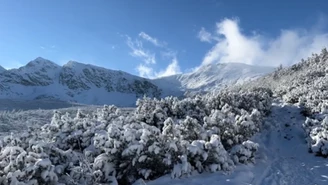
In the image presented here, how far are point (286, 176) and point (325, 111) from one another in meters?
11.2

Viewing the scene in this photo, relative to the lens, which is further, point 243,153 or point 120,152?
point 243,153

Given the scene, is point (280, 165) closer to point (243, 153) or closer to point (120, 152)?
point (243, 153)

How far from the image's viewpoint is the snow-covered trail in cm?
1073

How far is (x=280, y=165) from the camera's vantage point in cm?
1449

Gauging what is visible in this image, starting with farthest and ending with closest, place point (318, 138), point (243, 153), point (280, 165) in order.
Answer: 1. point (318, 138)
2. point (280, 165)
3. point (243, 153)

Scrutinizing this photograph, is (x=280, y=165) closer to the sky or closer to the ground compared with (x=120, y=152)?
closer to the ground

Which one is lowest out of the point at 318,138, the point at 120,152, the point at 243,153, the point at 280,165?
the point at 280,165

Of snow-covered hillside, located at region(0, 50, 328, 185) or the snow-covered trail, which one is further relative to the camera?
the snow-covered trail

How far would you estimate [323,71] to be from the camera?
3969cm

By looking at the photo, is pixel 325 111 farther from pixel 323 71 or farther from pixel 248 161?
pixel 323 71

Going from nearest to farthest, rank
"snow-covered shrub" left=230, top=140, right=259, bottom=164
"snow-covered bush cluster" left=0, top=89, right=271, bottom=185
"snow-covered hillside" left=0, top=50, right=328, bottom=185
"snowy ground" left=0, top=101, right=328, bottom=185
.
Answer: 1. "snow-covered bush cluster" left=0, top=89, right=271, bottom=185
2. "snow-covered hillside" left=0, top=50, right=328, bottom=185
3. "snowy ground" left=0, top=101, right=328, bottom=185
4. "snow-covered shrub" left=230, top=140, right=259, bottom=164

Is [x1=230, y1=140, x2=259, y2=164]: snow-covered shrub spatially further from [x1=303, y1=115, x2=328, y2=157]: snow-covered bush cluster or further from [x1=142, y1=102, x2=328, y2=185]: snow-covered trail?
[x1=303, y1=115, x2=328, y2=157]: snow-covered bush cluster

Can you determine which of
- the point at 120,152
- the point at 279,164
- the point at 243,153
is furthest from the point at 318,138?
the point at 120,152

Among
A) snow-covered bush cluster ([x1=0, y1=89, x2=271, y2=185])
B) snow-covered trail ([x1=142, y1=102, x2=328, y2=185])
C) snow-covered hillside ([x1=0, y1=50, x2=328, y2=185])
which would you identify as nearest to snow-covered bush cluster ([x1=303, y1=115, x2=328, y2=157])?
snow-covered hillside ([x1=0, y1=50, x2=328, y2=185])
